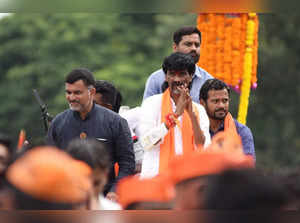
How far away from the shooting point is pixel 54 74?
2512cm

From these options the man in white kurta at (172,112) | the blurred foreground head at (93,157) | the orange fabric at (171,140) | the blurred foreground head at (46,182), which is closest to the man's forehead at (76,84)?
the man in white kurta at (172,112)

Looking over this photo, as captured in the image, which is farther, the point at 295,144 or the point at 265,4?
the point at 295,144

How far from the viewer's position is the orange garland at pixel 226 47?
7.84 meters

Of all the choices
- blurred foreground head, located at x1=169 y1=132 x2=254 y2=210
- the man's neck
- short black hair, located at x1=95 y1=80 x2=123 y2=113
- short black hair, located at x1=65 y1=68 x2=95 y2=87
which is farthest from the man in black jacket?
blurred foreground head, located at x1=169 y1=132 x2=254 y2=210

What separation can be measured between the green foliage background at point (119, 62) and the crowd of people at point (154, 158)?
651 inches

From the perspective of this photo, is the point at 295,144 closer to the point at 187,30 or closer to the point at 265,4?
the point at 187,30

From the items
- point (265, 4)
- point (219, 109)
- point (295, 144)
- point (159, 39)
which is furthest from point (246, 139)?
point (159, 39)

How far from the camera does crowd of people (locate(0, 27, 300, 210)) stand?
278cm

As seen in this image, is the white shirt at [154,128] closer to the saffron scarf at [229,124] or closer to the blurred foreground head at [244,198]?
the saffron scarf at [229,124]

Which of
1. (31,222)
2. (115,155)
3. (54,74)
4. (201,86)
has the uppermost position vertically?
(54,74)

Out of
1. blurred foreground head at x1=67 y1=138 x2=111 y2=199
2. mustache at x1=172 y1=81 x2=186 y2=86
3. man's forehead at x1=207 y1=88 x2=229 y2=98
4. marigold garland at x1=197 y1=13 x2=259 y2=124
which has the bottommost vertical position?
blurred foreground head at x1=67 y1=138 x2=111 y2=199

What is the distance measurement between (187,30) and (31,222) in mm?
3876

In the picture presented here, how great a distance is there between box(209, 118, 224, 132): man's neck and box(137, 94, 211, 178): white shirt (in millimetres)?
304

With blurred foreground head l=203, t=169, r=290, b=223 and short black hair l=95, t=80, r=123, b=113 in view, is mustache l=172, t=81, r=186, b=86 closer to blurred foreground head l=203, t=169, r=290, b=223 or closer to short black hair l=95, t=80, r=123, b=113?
short black hair l=95, t=80, r=123, b=113
